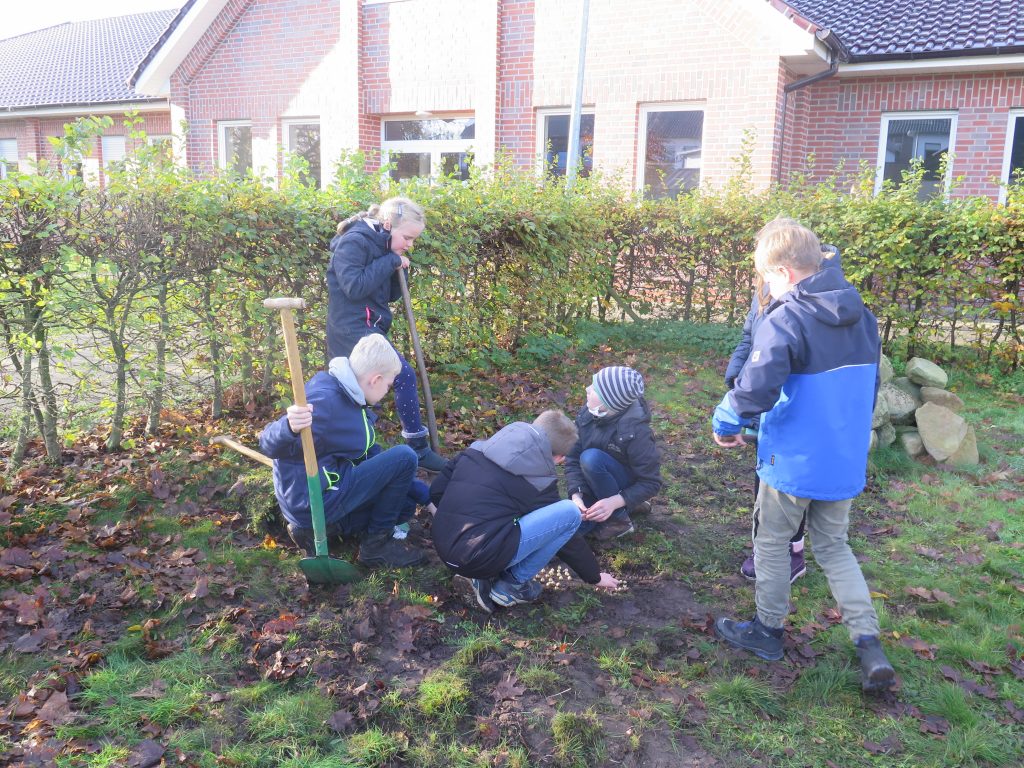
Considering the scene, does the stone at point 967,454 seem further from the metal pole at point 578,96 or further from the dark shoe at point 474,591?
the metal pole at point 578,96

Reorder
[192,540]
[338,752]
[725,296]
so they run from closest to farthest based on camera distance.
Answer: [338,752] < [192,540] < [725,296]

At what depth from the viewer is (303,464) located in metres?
3.84

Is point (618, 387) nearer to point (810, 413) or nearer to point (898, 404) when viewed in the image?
point (810, 413)

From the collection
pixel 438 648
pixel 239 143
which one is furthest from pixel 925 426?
pixel 239 143

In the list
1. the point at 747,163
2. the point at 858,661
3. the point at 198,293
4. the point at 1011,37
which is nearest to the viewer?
the point at 858,661

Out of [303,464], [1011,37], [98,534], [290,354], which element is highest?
[1011,37]

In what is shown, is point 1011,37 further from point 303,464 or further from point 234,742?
point 234,742

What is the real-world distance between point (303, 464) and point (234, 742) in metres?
1.32

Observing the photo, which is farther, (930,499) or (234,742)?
(930,499)

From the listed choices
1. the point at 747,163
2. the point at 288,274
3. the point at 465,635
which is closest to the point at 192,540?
the point at 465,635

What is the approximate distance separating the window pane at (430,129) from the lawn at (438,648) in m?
11.7

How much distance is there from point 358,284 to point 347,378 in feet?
3.82

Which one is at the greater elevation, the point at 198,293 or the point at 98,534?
the point at 198,293

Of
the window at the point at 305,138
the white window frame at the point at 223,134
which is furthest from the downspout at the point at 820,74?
the white window frame at the point at 223,134
